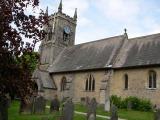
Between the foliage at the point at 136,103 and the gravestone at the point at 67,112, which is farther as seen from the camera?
the foliage at the point at 136,103

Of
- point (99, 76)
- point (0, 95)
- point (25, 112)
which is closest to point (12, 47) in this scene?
point (0, 95)

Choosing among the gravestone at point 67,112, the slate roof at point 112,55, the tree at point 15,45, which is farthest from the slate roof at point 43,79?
the tree at point 15,45

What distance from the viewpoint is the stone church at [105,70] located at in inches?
1104

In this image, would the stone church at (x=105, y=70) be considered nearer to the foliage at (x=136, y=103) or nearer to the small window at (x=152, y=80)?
the small window at (x=152, y=80)

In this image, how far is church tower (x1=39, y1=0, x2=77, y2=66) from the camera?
140 ft

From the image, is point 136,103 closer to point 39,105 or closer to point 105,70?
point 105,70

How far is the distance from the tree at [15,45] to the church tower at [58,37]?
3315 cm

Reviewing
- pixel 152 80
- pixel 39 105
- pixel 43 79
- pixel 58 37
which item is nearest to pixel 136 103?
pixel 152 80

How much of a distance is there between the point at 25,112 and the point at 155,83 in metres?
14.5

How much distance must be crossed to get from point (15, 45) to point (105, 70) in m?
24.1

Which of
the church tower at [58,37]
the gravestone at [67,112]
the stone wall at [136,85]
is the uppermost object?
the church tower at [58,37]

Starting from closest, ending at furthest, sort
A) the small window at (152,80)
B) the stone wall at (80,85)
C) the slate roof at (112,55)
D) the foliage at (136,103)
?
the foliage at (136,103), the small window at (152,80), the slate roof at (112,55), the stone wall at (80,85)

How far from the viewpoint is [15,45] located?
7477mm

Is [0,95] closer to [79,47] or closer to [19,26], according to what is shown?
[19,26]
